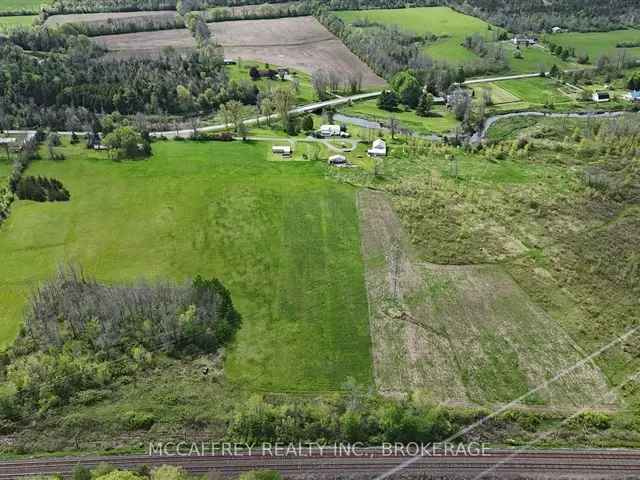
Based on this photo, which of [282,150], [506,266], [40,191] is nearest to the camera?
[506,266]

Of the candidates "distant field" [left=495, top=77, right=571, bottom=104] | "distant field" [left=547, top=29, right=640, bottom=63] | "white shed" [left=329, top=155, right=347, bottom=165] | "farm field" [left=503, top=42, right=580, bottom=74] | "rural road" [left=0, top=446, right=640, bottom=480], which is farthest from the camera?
"distant field" [left=547, top=29, right=640, bottom=63]

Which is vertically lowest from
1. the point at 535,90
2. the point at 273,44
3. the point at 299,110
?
the point at 299,110

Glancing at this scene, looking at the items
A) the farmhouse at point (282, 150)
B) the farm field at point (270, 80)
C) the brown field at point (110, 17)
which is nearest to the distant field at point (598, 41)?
the farm field at point (270, 80)

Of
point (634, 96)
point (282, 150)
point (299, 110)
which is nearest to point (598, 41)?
point (634, 96)

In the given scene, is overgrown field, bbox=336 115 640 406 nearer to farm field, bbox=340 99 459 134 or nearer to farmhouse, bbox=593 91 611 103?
farm field, bbox=340 99 459 134

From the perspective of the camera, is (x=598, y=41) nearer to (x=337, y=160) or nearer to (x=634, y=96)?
(x=634, y=96)

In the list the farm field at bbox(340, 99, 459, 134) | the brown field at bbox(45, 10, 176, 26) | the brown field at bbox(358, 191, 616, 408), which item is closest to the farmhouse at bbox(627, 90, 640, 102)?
the farm field at bbox(340, 99, 459, 134)
